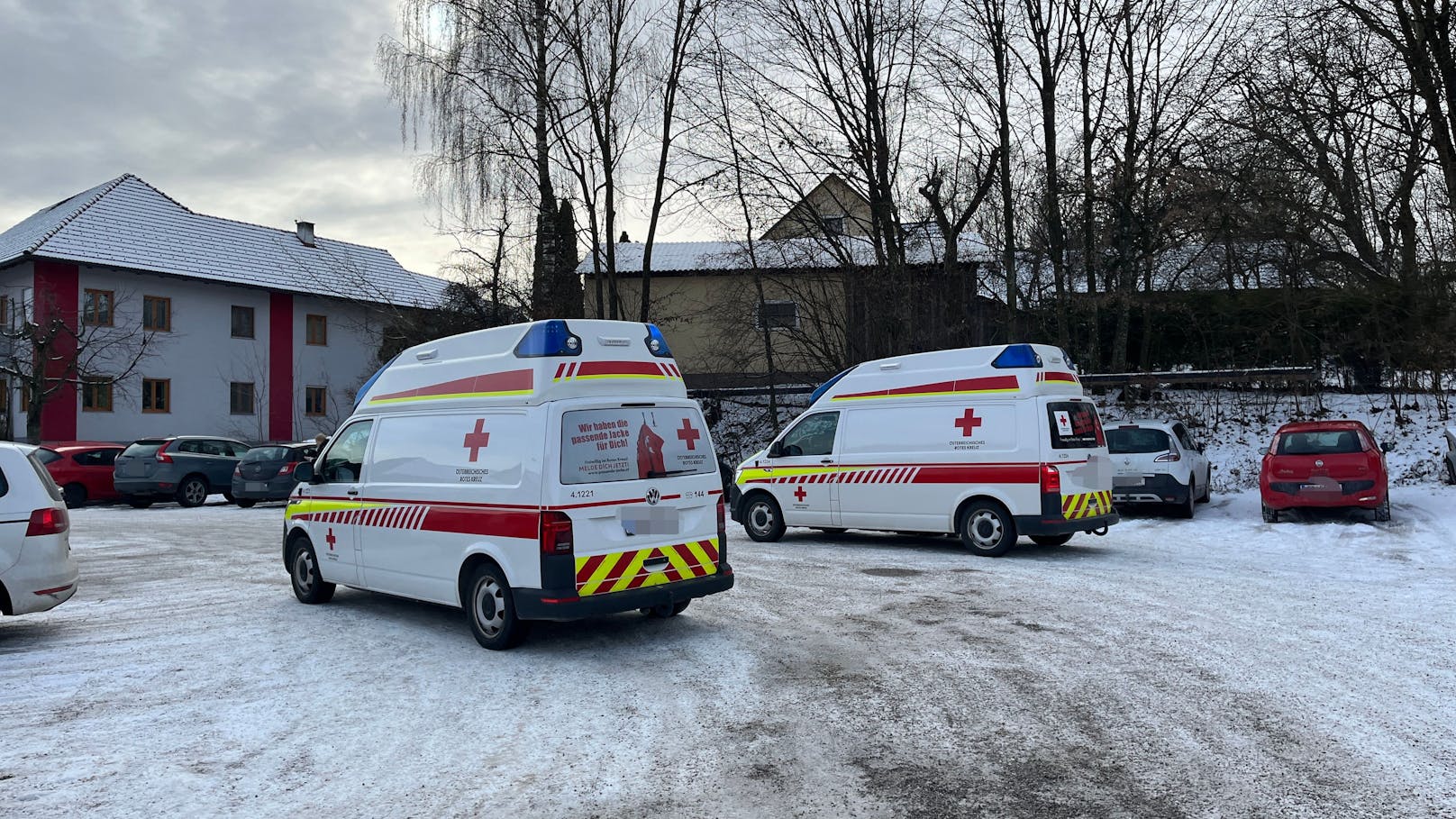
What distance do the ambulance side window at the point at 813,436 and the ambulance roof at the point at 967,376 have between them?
0.26 metres

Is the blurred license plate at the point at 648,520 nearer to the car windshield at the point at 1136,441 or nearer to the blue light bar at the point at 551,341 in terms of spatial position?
the blue light bar at the point at 551,341

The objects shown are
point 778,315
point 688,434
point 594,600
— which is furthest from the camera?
point 778,315

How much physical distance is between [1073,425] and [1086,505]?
0.91m

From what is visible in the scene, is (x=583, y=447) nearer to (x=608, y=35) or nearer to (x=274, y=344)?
(x=608, y=35)

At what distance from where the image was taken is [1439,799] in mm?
4336

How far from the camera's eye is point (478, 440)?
7676 mm

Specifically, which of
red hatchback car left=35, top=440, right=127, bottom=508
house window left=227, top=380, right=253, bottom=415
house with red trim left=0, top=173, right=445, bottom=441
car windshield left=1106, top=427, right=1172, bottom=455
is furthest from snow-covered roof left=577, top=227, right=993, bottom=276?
house window left=227, top=380, right=253, bottom=415

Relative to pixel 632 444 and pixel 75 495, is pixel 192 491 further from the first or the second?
pixel 632 444

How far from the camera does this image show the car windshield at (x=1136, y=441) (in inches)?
642

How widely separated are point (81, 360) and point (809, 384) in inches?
862

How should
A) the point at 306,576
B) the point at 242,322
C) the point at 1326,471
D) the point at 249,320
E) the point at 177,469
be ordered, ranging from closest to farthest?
A: the point at 306,576 < the point at 1326,471 < the point at 177,469 < the point at 242,322 < the point at 249,320

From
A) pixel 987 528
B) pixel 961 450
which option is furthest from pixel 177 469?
pixel 987 528

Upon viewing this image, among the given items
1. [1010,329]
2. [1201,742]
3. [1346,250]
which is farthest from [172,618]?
[1346,250]

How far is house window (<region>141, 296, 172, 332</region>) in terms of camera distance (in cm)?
3419
